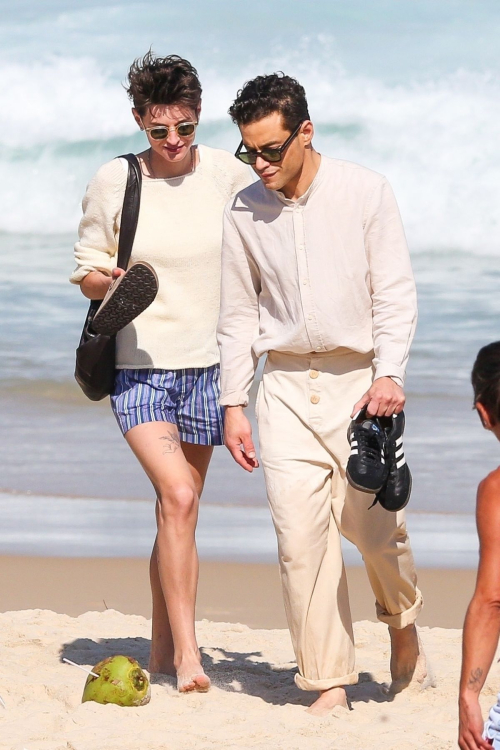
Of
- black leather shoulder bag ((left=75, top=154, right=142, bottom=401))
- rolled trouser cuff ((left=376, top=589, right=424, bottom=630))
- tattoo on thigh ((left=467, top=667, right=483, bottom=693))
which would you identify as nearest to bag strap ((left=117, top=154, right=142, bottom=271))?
black leather shoulder bag ((left=75, top=154, right=142, bottom=401))

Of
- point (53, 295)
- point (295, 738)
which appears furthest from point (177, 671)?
point (53, 295)

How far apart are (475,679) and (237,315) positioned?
6.22 feet

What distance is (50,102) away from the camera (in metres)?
25.1

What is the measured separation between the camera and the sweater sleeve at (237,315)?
4.18 meters

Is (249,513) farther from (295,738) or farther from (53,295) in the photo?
(53,295)

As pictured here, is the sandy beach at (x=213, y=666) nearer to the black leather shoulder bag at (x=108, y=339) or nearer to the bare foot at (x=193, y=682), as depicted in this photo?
the bare foot at (x=193, y=682)

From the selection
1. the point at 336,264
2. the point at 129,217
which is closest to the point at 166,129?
the point at 129,217

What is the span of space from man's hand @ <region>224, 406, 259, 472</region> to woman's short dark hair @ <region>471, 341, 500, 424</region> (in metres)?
1.49

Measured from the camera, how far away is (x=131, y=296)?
13.8 feet

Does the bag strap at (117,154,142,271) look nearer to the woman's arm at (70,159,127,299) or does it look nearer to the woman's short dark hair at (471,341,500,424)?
the woman's arm at (70,159,127,299)

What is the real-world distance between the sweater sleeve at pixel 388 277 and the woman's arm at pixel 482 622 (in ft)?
4.30

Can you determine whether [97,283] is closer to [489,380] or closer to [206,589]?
[489,380]

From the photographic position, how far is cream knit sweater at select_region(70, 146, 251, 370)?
14.7ft

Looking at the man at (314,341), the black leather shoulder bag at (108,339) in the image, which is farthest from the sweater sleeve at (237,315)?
the black leather shoulder bag at (108,339)
